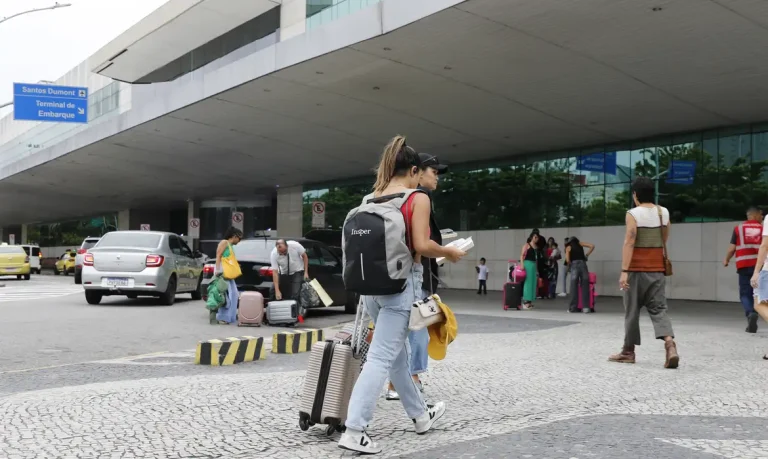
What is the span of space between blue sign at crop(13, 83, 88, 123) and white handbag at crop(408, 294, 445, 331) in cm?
2940

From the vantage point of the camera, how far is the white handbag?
429 centimetres

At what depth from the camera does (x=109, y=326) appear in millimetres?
12766

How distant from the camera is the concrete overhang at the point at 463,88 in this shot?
13.2 metres

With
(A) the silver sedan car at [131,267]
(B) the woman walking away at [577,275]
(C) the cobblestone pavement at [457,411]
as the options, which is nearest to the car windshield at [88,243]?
(A) the silver sedan car at [131,267]

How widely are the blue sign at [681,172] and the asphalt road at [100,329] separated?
10570mm

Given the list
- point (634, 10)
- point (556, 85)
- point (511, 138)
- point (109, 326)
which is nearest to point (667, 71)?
point (556, 85)

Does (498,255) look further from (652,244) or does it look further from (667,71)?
(652,244)

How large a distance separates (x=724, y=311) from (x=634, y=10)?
763cm

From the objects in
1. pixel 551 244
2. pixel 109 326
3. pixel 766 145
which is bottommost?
pixel 109 326

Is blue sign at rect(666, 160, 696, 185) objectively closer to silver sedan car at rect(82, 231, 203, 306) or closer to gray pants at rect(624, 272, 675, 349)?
silver sedan car at rect(82, 231, 203, 306)

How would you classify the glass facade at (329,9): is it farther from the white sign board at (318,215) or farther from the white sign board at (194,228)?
the white sign board at (194,228)

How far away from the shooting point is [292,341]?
9.37 metres

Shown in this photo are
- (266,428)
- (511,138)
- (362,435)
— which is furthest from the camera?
(511,138)

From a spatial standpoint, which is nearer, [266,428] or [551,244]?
[266,428]
